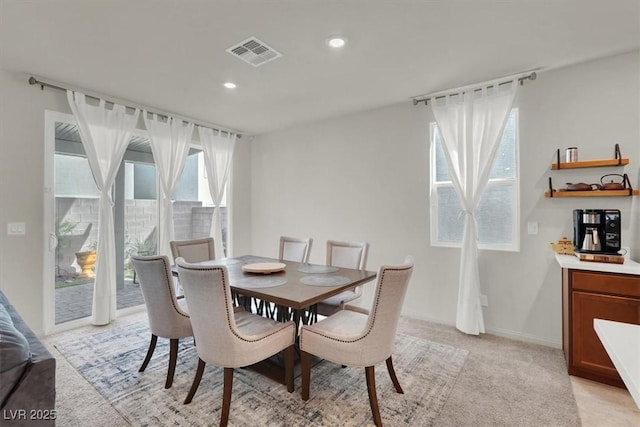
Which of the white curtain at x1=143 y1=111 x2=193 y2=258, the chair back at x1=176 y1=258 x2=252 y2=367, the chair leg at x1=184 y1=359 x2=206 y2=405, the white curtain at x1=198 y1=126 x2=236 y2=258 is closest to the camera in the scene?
the chair back at x1=176 y1=258 x2=252 y2=367

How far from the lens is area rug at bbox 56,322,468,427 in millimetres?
1866

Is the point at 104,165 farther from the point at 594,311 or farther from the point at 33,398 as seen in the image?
the point at 594,311

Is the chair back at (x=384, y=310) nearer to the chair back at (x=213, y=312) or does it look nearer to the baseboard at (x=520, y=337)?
the chair back at (x=213, y=312)

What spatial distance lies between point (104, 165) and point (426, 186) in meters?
3.68

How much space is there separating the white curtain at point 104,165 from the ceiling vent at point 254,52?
1891mm

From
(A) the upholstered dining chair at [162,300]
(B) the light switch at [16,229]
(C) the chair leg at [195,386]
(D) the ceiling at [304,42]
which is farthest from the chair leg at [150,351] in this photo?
(D) the ceiling at [304,42]

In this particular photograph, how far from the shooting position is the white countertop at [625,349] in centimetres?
74

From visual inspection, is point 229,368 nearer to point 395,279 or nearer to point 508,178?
point 395,279

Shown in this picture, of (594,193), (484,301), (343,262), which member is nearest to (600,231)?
(594,193)

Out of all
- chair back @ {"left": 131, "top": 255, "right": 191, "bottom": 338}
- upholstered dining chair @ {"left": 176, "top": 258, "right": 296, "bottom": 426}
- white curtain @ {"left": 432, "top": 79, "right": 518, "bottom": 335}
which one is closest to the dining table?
upholstered dining chair @ {"left": 176, "top": 258, "right": 296, "bottom": 426}

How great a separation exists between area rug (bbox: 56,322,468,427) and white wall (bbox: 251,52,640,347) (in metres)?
0.85

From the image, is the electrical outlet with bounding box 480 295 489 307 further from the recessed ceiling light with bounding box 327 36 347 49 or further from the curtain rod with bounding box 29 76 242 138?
the curtain rod with bounding box 29 76 242 138

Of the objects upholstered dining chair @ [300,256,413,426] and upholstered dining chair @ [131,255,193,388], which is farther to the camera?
upholstered dining chair @ [131,255,193,388]

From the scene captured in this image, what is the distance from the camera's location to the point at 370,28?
214 cm
